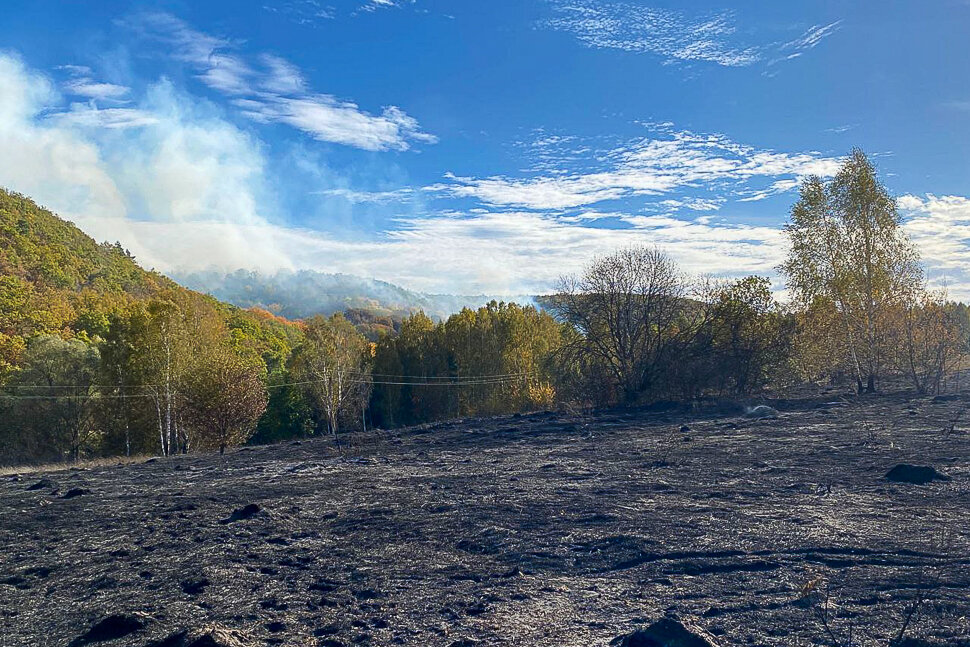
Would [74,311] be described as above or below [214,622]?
above

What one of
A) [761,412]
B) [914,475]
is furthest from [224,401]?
[914,475]

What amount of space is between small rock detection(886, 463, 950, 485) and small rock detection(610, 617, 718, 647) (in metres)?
6.98

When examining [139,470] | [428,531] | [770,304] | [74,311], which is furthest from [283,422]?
[428,531]

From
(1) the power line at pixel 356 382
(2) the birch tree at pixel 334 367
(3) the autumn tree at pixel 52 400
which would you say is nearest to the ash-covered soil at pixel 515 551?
(1) the power line at pixel 356 382

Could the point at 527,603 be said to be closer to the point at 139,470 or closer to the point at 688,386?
the point at 139,470

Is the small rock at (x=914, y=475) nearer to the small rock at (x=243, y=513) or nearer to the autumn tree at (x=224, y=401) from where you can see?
the small rock at (x=243, y=513)

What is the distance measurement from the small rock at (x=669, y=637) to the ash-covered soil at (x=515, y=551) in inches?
19.0

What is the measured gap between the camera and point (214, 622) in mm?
5234

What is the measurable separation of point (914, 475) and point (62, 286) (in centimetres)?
6437

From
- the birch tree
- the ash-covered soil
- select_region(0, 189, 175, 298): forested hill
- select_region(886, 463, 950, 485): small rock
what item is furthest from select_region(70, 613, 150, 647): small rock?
select_region(0, 189, 175, 298): forested hill

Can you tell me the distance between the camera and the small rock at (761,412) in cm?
1978

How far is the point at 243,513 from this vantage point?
31.0 ft

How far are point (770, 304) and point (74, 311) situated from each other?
165ft

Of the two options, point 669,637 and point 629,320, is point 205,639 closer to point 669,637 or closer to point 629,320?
point 669,637
